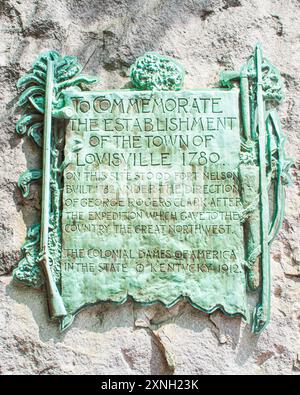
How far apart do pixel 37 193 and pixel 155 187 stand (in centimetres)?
58

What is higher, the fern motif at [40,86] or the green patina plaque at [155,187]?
the fern motif at [40,86]

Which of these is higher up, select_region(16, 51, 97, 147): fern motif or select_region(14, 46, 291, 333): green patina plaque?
select_region(16, 51, 97, 147): fern motif

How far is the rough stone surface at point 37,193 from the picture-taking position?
8.92 ft

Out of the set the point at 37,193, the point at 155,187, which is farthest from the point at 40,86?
the point at 155,187

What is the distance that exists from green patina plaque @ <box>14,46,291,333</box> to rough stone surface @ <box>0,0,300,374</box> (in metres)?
0.08

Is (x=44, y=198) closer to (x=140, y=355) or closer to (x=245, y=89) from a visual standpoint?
(x=140, y=355)

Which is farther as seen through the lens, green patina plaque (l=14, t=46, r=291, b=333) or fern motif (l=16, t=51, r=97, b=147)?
fern motif (l=16, t=51, r=97, b=147)

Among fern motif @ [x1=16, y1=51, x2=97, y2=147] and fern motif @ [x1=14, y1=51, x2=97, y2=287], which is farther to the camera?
fern motif @ [x1=16, y1=51, x2=97, y2=147]

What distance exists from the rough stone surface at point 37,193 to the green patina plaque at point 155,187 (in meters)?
0.08

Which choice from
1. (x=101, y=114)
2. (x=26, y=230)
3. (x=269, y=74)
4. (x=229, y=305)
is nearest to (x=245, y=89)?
(x=269, y=74)

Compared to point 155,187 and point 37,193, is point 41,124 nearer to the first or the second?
point 37,193

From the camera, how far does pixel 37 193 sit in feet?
9.46

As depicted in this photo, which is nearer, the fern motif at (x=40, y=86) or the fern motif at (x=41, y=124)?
the fern motif at (x=41, y=124)

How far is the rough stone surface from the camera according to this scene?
2719 mm
